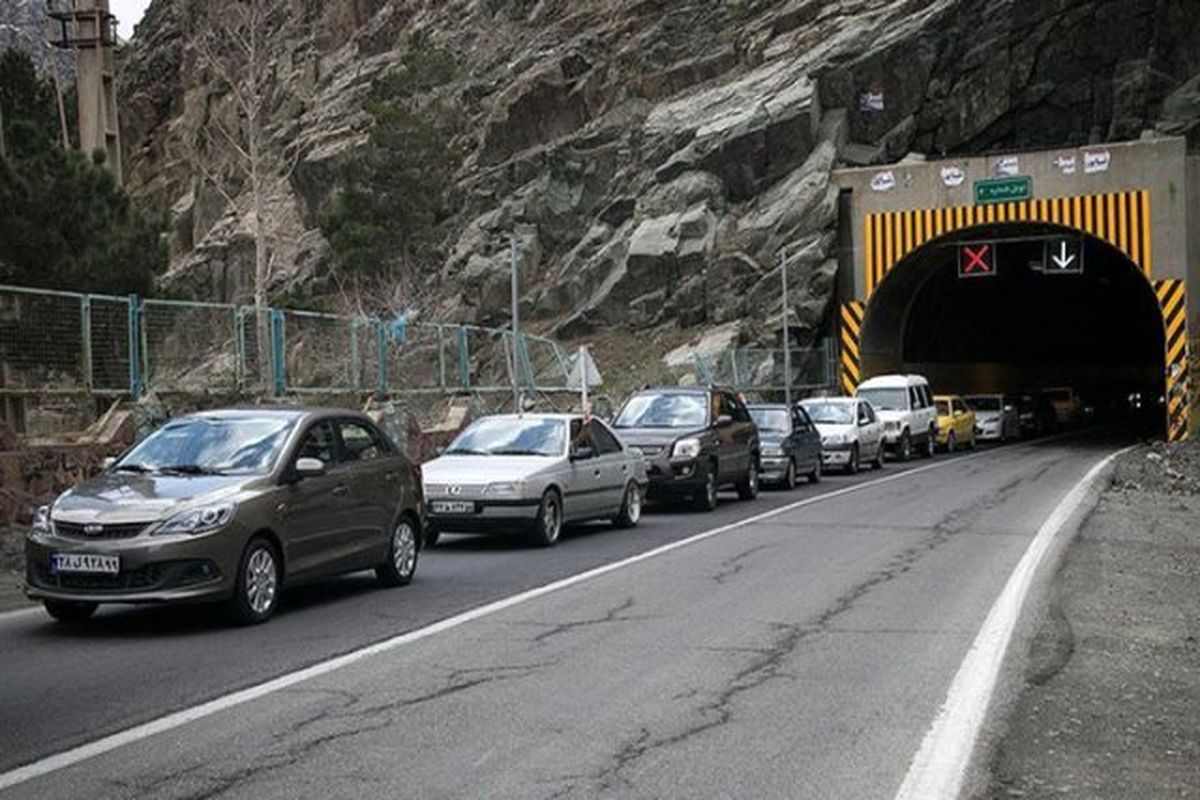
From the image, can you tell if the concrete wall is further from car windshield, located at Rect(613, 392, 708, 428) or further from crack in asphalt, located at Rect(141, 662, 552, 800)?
crack in asphalt, located at Rect(141, 662, 552, 800)

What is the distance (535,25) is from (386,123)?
14.7 meters

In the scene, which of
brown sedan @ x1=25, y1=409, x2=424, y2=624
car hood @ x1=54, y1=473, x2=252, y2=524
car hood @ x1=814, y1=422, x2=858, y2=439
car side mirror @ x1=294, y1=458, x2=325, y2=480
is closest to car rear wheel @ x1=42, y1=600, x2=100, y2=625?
brown sedan @ x1=25, y1=409, x2=424, y2=624

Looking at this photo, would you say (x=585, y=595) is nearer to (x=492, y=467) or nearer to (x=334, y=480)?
(x=334, y=480)

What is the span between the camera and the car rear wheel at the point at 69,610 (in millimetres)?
10453

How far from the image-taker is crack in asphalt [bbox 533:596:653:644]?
1016 cm

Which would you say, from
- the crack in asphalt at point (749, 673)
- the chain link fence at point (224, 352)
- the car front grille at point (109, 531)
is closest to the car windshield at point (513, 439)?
the crack in asphalt at point (749, 673)

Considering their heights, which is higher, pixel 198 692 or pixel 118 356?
pixel 118 356

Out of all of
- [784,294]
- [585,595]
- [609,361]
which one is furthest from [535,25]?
[585,595]

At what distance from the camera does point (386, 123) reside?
61.5 meters

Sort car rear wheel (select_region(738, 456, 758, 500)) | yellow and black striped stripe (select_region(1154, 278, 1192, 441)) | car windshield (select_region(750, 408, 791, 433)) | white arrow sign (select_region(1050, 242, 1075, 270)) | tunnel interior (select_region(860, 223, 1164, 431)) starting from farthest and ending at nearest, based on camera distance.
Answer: tunnel interior (select_region(860, 223, 1164, 431)), white arrow sign (select_region(1050, 242, 1075, 270)), yellow and black striped stripe (select_region(1154, 278, 1192, 441)), car windshield (select_region(750, 408, 791, 433)), car rear wheel (select_region(738, 456, 758, 500))

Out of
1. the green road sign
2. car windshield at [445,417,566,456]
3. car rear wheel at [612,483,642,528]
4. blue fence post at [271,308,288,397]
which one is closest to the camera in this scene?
car windshield at [445,417,566,456]

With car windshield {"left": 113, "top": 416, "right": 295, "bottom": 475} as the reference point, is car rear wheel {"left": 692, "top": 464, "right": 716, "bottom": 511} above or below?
below

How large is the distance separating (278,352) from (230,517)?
11682 millimetres

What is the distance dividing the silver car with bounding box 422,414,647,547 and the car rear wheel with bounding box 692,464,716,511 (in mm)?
2436
